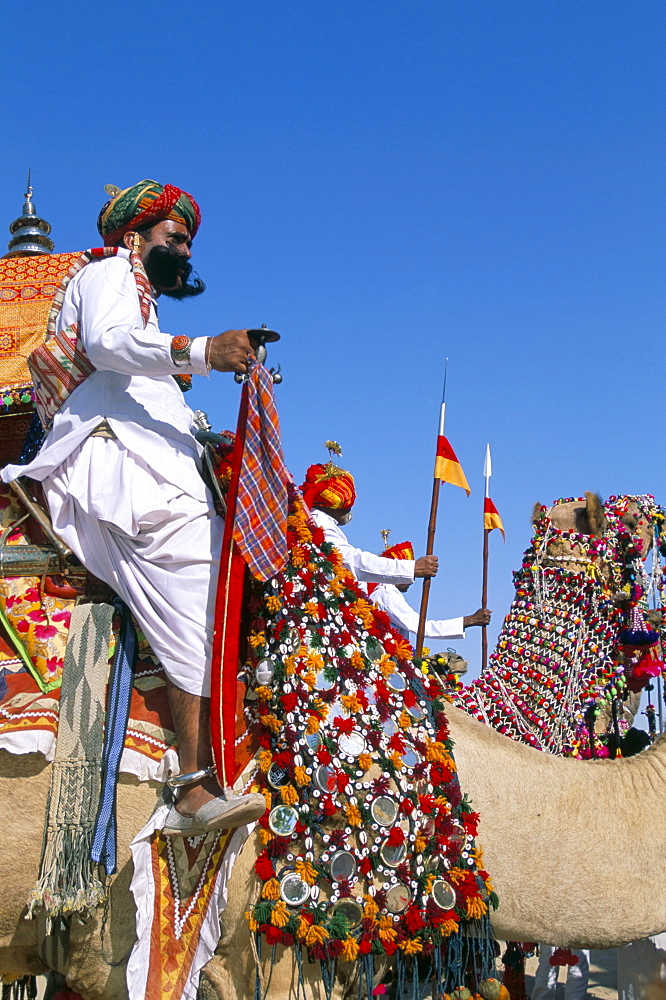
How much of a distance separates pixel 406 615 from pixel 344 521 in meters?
1.33

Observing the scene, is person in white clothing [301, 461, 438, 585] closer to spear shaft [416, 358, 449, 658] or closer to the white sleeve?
spear shaft [416, 358, 449, 658]

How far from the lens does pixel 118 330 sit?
386 cm

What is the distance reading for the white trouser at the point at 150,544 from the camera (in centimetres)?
380

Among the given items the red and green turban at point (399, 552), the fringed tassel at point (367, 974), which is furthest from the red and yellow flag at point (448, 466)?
the fringed tassel at point (367, 974)

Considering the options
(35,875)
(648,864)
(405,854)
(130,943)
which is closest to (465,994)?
(405,854)

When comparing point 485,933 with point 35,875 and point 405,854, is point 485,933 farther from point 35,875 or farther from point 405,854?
point 35,875

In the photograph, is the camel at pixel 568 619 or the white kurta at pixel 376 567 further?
the white kurta at pixel 376 567

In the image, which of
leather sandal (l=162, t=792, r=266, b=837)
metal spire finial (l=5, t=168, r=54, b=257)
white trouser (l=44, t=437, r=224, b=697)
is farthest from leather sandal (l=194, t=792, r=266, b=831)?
metal spire finial (l=5, t=168, r=54, b=257)

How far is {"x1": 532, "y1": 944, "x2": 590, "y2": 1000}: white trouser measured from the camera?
775 centimetres

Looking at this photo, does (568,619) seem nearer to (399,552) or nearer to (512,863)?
(512,863)

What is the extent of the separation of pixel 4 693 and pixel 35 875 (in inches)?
26.3

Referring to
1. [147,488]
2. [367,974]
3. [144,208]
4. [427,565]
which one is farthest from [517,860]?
[144,208]

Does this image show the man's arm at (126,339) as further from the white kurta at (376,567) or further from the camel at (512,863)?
the white kurta at (376,567)

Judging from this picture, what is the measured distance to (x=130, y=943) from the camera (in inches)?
148
